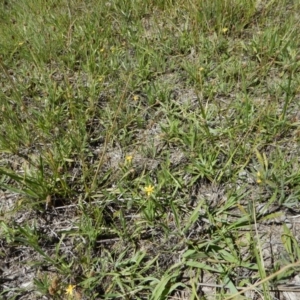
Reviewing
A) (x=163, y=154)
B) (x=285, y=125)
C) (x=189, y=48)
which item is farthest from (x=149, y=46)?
(x=285, y=125)

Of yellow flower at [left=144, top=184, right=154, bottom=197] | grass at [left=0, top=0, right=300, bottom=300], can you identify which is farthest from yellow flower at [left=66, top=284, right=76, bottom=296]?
yellow flower at [left=144, top=184, right=154, bottom=197]

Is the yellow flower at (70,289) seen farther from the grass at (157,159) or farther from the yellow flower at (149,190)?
the yellow flower at (149,190)

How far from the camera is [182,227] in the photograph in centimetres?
154

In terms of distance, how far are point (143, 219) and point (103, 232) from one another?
0.20 meters

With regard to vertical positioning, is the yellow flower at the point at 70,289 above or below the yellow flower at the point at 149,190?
below

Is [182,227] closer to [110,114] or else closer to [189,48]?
[110,114]

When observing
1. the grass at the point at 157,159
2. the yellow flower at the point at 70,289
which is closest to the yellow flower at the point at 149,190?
the grass at the point at 157,159

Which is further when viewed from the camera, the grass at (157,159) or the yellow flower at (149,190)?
the yellow flower at (149,190)

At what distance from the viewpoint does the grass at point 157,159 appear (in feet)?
4.66

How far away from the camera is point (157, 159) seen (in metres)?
1.82

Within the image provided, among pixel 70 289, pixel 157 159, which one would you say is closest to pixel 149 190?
pixel 157 159

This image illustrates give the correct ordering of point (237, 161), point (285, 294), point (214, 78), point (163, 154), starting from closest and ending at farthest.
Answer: point (285, 294) → point (237, 161) → point (163, 154) → point (214, 78)

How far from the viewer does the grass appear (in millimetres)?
1420

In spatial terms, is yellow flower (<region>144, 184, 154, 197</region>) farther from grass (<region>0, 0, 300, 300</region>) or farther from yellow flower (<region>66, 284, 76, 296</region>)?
yellow flower (<region>66, 284, 76, 296</region>)
